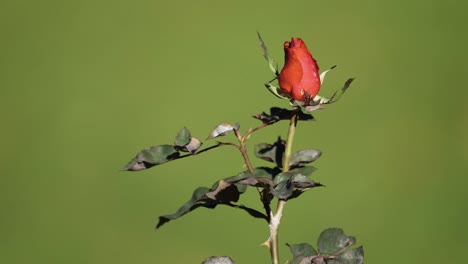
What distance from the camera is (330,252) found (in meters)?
0.47

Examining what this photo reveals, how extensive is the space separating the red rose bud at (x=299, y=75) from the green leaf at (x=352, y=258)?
0.10 m

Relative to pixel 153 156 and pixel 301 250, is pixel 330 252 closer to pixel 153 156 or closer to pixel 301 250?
pixel 301 250

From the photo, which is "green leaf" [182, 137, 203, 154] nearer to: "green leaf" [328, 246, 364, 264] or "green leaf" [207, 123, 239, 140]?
"green leaf" [207, 123, 239, 140]

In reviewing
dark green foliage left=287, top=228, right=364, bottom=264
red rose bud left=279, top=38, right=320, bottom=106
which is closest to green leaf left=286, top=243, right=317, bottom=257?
dark green foliage left=287, top=228, right=364, bottom=264

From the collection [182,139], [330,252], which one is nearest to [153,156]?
[182,139]

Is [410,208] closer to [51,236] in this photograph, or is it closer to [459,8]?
[459,8]

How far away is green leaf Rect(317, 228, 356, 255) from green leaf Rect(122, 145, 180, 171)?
118 mm

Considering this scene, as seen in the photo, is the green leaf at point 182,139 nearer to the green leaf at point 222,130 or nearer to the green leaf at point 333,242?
the green leaf at point 222,130

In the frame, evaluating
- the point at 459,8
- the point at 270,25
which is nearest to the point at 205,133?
the point at 270,25

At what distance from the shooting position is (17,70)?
1.35m

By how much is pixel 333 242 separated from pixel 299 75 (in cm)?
12

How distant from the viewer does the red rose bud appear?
0.46 m

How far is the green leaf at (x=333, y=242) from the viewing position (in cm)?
47

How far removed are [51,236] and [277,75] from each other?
2.86 ft
